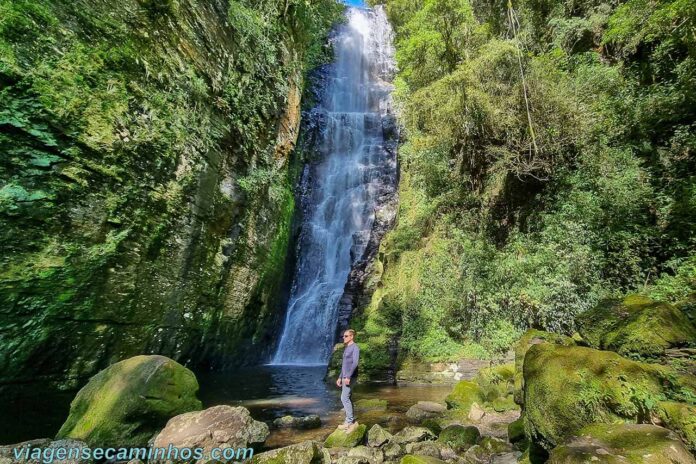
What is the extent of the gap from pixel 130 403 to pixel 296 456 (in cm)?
298

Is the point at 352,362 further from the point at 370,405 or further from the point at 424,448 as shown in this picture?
the point at 370,405

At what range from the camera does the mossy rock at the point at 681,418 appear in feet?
10.0

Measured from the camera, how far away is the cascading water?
18500 millimetres

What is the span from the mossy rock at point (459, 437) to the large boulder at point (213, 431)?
280cm

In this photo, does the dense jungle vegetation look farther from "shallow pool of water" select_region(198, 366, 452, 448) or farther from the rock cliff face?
the rock cliff face

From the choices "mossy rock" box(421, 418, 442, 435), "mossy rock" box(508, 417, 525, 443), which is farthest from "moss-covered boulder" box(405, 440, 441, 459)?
"mossy rock" box(508, 417, 525, 443)

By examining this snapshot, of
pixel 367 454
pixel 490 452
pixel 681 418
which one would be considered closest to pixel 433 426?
pixel 490 452

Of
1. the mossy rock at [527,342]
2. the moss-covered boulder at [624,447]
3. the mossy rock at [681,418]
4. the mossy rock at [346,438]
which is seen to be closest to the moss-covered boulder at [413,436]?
the mossy rock at [346,438]

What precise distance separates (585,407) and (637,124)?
9248mm

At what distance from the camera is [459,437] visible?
5.59m

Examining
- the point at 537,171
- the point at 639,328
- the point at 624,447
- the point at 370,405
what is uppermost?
the point at 537,171

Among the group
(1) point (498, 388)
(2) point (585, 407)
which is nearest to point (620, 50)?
(1) point (498, 388)

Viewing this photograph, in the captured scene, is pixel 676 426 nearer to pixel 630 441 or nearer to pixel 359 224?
pixel 630 441

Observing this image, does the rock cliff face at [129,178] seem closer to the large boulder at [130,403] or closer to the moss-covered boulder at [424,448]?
the large boulder at [130,403]
